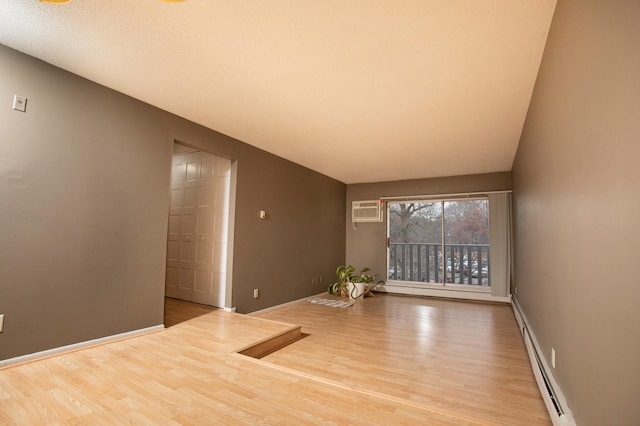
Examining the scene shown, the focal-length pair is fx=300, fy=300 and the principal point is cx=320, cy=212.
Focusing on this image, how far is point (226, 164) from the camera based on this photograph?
14.8 feet

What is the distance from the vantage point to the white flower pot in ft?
20.0

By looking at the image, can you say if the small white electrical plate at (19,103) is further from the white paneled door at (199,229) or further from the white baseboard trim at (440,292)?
the white baseboard trim at (440,292)

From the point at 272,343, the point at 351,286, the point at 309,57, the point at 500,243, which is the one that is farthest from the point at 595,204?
the point at 351,286

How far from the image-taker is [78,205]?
A: 269 cm

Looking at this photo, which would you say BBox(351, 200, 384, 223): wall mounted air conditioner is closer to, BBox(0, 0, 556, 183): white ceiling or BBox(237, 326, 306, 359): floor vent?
BBox(0, 0, 556, 183): white ceiling

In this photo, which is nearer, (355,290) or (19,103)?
(19,103)

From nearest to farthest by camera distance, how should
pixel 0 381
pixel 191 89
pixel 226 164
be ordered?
pixel 0 381
pixel 191 89
pixel 226 164

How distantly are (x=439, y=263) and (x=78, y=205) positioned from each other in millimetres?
6358

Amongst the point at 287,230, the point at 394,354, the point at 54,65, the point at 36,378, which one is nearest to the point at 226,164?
the point at 287,230

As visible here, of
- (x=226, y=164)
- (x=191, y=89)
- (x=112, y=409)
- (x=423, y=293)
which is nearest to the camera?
(x=112, y=409)

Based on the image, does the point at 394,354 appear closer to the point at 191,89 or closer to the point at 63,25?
the point at 191,89

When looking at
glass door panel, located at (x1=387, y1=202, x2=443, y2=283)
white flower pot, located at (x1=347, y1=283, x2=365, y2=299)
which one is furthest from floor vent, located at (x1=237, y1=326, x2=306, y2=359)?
glass door panel, located at (x1=387, y1=202, x2=443, y2=283)

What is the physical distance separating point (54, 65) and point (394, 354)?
4072 mm

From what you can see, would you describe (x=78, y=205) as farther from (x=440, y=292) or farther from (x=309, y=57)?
(x=440, y=292)
